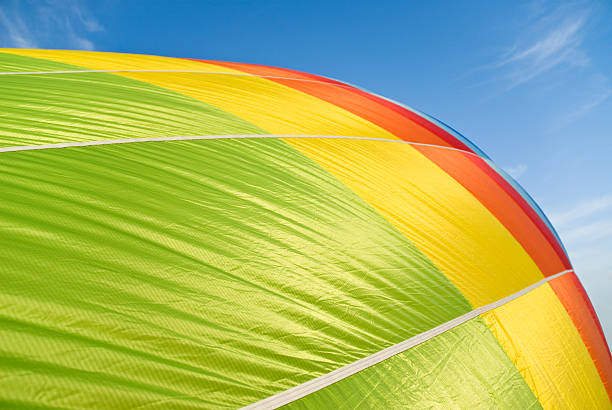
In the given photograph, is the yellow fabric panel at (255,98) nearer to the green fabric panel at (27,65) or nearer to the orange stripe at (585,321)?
the green fabric panel at (27,65)

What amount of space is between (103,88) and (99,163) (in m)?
0.93

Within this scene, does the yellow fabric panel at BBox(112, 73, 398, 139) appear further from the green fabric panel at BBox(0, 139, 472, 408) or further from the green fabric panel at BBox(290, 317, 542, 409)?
the green fabric panel at BBox(290, 317, 542, 409)

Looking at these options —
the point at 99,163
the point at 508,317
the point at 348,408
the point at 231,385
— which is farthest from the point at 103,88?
the point at 508,317

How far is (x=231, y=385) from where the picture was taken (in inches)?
52.7

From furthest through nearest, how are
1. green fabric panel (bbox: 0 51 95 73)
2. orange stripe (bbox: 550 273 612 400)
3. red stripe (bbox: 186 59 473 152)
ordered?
red stripe (bbox: 186 59 473 152)
orange stripe (bbox: 550 273 612 400)
green fabric panel (bbox: 0 51 95 73)

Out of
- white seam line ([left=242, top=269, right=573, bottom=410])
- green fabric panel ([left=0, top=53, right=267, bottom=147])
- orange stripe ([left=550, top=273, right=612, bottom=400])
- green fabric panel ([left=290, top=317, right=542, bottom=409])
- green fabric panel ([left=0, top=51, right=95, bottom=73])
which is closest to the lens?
white seam line ([left=242, top=269, right=573, bottom=410])

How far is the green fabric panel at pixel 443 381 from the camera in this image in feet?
5.23

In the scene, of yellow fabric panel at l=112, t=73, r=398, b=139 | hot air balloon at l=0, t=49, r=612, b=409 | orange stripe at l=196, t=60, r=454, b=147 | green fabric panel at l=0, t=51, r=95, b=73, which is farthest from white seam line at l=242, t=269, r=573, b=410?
green fabric panel at l=0, t=51, r=95, b=73

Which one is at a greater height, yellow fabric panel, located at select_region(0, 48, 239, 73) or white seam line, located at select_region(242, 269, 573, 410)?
yellow fabric panel, located at select_region(0, 48, 239, 73)

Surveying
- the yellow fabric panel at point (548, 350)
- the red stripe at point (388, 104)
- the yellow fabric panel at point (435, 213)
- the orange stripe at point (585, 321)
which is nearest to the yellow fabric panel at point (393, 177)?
the yellow fabric panel at point (435, 213)

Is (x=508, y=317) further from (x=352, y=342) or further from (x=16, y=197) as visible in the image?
(x=16, y=197)

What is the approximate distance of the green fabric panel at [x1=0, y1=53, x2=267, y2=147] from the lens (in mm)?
1850

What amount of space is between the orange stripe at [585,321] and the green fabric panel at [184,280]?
70.9 inches

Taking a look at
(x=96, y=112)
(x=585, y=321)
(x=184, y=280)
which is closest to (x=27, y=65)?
(x=96, y=112)
